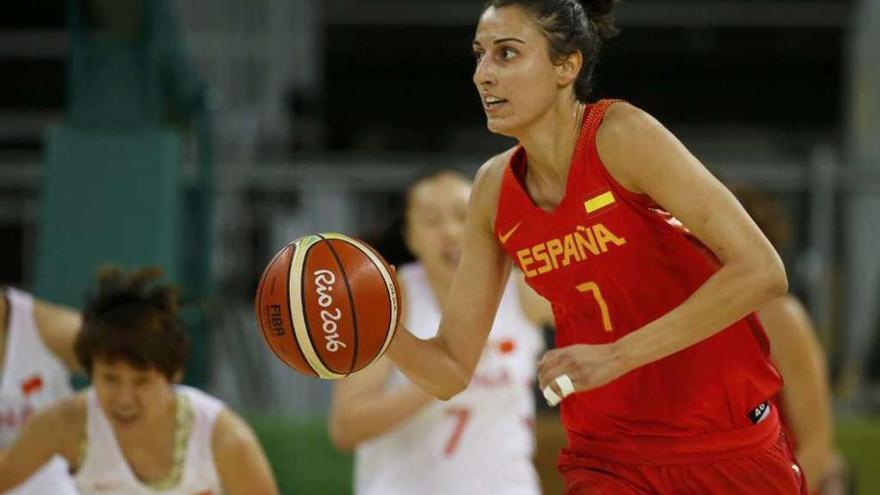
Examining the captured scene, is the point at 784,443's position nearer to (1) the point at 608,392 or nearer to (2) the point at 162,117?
(1) the point at 608,392

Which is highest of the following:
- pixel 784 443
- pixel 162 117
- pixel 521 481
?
pixel 162 117

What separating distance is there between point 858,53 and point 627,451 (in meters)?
6.03

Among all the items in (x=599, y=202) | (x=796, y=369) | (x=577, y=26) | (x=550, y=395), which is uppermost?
(x=577, y=26)

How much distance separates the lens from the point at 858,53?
8953mm

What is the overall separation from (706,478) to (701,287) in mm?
462

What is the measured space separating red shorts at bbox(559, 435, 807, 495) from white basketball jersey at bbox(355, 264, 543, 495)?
173 centimetres

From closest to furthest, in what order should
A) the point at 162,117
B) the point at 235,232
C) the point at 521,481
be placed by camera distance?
the point at 521,481 < the point at 162,117 < the point at 235,232

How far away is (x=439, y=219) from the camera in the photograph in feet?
17.7

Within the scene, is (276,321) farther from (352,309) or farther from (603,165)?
(603,165)

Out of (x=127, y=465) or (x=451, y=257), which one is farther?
(x=451, y=257)

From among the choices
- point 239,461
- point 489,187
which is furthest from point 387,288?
point 239,461

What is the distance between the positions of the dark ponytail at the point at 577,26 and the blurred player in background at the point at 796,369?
4.25 ft

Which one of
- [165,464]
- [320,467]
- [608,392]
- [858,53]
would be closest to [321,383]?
[320,467]

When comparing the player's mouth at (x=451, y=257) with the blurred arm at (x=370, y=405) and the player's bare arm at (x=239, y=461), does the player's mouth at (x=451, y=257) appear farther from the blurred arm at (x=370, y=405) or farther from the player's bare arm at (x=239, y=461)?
the player's bare arm at (x=239, y=461)
